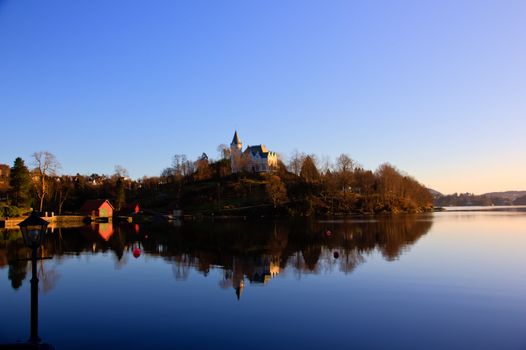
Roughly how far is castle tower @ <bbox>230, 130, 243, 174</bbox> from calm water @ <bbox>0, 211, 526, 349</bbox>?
456 ft

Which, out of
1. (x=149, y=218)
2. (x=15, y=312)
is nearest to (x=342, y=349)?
(x=15, y=312)

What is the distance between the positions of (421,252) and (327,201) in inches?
4179

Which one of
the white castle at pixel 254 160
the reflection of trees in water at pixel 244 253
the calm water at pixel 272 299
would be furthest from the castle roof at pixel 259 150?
the calm water at pixel 272 299

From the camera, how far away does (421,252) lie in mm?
37156

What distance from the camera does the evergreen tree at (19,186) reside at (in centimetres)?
7906

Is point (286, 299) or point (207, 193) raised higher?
point (207, 193)

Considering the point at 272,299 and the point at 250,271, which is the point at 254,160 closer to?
the point at 250,271

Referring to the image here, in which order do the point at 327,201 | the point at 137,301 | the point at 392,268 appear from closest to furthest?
the point at 137,301, the point at 392,268, the point at 327,201

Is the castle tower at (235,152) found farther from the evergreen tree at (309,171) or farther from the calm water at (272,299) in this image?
the calm water at (272,299)

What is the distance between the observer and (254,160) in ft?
578

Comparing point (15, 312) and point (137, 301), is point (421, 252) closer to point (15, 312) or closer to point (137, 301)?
point (137, 301)

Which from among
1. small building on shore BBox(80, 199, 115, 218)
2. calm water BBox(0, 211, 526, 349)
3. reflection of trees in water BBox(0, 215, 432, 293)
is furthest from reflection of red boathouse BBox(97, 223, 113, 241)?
small building on shore BBox(80, 199, 115, 218)

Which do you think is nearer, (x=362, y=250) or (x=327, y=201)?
(x=362, y=250)

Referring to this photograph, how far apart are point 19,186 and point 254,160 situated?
347ft
